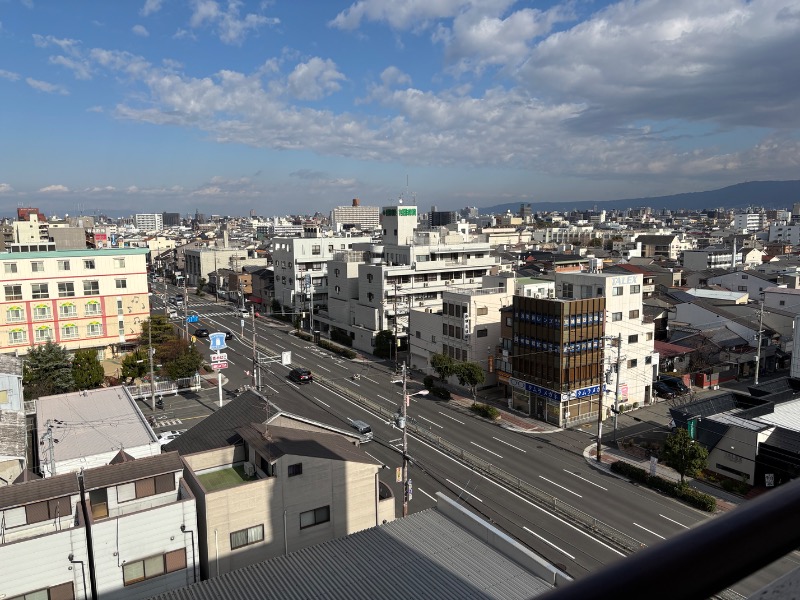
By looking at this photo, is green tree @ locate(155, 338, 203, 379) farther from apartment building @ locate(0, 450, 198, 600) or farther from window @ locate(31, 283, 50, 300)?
apartment building @ locate(0, 450, 198, 600)

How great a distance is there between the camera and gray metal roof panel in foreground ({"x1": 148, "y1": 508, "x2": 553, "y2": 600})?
31.7 feet

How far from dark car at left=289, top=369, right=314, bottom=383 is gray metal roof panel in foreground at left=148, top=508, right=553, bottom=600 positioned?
1178 inches

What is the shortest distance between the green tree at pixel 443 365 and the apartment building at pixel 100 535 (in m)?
24.5

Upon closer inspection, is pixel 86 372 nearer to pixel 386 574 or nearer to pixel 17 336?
pixel 17 336

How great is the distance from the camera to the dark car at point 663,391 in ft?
122

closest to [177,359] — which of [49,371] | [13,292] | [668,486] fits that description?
[49,371]

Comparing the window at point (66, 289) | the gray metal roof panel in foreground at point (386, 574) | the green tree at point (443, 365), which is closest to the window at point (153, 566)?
the gray metal roof panel in foreground at point (386, 574)

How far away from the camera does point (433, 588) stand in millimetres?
9586

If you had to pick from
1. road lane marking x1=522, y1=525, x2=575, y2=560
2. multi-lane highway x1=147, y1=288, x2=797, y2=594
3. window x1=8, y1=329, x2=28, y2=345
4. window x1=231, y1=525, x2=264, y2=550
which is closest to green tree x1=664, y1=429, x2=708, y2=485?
multi-lane highway x1=147, y1=288, x2=797, y2=594

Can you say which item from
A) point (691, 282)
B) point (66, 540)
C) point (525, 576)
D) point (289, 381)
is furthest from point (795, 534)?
point (691, 282)

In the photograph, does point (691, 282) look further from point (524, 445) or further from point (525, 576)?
point (525, 576)

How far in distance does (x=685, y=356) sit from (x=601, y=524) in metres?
25.1

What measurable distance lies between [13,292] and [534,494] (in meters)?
37.6

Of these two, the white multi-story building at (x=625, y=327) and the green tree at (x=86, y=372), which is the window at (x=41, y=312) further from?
the white multi-story building at (x=625, y=327)
